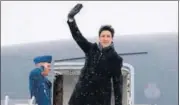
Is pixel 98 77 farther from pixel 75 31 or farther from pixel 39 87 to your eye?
pixel 39 87

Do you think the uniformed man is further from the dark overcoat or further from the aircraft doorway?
the dark overcoat

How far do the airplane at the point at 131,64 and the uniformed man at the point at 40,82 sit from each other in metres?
0.20

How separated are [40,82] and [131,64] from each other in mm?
776

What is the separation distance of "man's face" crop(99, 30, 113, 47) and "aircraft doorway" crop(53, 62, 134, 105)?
509 mm

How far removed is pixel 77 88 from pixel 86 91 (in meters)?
0.06

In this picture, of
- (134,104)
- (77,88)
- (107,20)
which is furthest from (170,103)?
(77,88)

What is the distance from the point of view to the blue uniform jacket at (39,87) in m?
3.08

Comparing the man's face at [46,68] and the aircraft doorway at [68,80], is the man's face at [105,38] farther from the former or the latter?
the man's face at [46,68]

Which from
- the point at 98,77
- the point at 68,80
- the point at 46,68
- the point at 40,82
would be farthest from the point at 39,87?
the point at 68,80

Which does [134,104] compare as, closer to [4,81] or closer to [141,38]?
[141,38]

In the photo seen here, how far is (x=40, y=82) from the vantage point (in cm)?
313

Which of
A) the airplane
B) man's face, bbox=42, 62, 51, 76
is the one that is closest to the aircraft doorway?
the airplane

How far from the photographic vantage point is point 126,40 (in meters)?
3.38

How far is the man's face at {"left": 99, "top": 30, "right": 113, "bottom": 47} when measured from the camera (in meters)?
2.49
